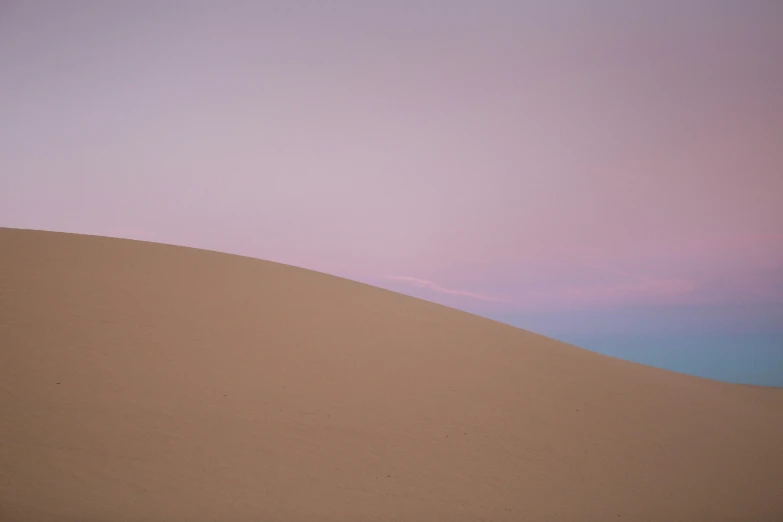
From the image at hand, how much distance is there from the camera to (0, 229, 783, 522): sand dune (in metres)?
4.90

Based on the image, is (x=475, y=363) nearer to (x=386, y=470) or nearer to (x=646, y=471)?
(x=646, y=471)

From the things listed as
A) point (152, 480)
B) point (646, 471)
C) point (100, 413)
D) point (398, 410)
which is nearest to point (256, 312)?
point (398, 410)

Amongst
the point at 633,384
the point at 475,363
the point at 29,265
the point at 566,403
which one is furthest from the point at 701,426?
the point at 29,265

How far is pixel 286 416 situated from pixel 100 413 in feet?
5.86

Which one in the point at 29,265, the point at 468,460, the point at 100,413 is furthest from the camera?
the point at 29,265

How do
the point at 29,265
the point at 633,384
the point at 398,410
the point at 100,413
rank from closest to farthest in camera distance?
the point at 100,413 < the point at 398,410 < the point at 29,265 < the point at 633,384

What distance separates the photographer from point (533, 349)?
11398mm

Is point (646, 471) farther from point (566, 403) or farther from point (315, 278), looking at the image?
point (315, 278)

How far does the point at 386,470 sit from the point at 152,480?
2.15 metres

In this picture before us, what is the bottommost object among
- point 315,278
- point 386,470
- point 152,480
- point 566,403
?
point 152,480

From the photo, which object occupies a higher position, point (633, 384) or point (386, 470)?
point (633, 384)

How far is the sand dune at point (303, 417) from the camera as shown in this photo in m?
4.90

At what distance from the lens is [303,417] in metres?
6.43

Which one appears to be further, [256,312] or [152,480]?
[256,312]
